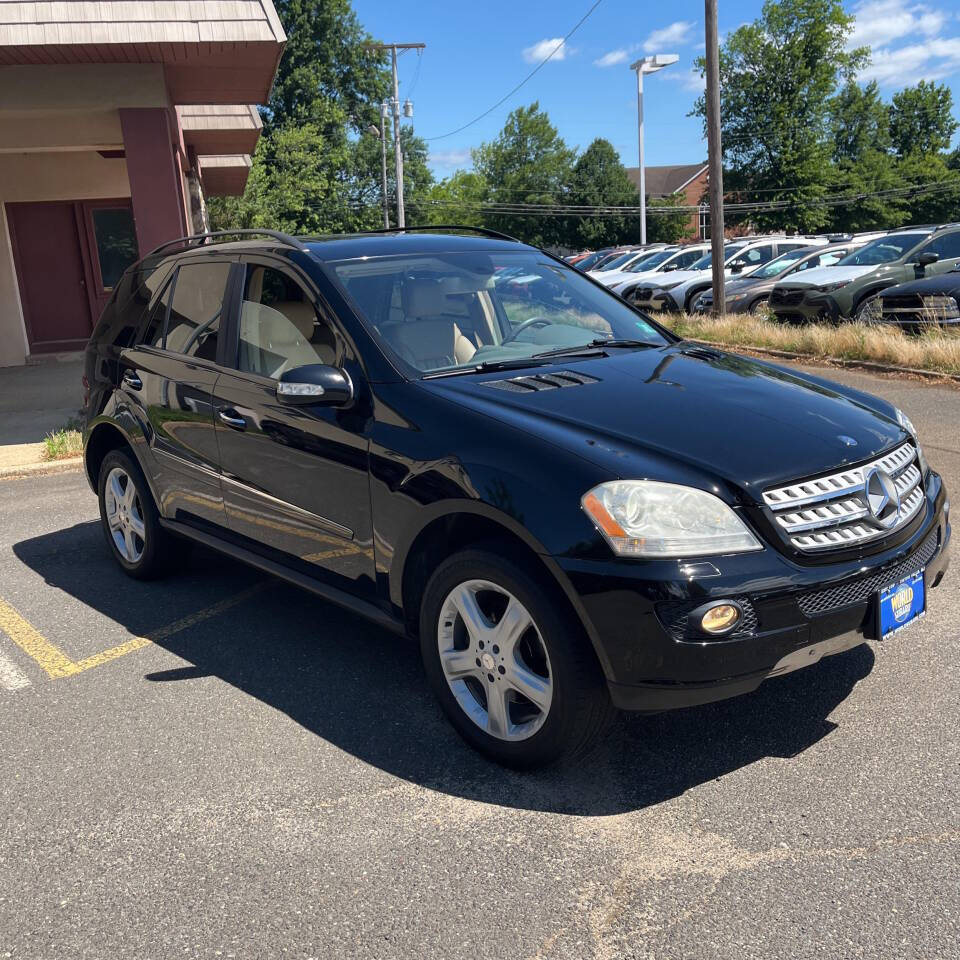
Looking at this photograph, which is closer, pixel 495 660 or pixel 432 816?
pixel 432 816

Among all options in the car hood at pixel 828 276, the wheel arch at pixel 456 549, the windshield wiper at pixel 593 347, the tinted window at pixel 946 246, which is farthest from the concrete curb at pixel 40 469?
the tinted window at pixel 946 246

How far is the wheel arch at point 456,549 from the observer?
121 inches

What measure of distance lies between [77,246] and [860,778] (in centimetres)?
1735

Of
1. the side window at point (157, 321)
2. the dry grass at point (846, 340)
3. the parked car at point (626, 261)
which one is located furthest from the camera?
the parked car at point (626, 261)

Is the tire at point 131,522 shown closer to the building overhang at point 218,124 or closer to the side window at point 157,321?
the side window at point 157,321

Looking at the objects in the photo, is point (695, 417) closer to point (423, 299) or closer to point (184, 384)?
point (423, 299)

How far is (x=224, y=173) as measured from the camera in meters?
22.5

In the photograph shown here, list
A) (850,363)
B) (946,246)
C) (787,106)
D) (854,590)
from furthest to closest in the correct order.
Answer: (787,106)
(946,246)
(850,363)
(854,590)

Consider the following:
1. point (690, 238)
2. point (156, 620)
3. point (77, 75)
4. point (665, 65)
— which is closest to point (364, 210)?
point (690, 238)

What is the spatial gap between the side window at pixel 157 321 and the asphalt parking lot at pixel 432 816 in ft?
5.48

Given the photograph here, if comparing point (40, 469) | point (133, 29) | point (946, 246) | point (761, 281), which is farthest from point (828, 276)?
point (40, 469)

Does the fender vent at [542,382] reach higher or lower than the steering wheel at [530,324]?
lower

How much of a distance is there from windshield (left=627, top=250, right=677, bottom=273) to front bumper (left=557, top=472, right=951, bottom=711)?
2218cm

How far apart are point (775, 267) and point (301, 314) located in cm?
1789
